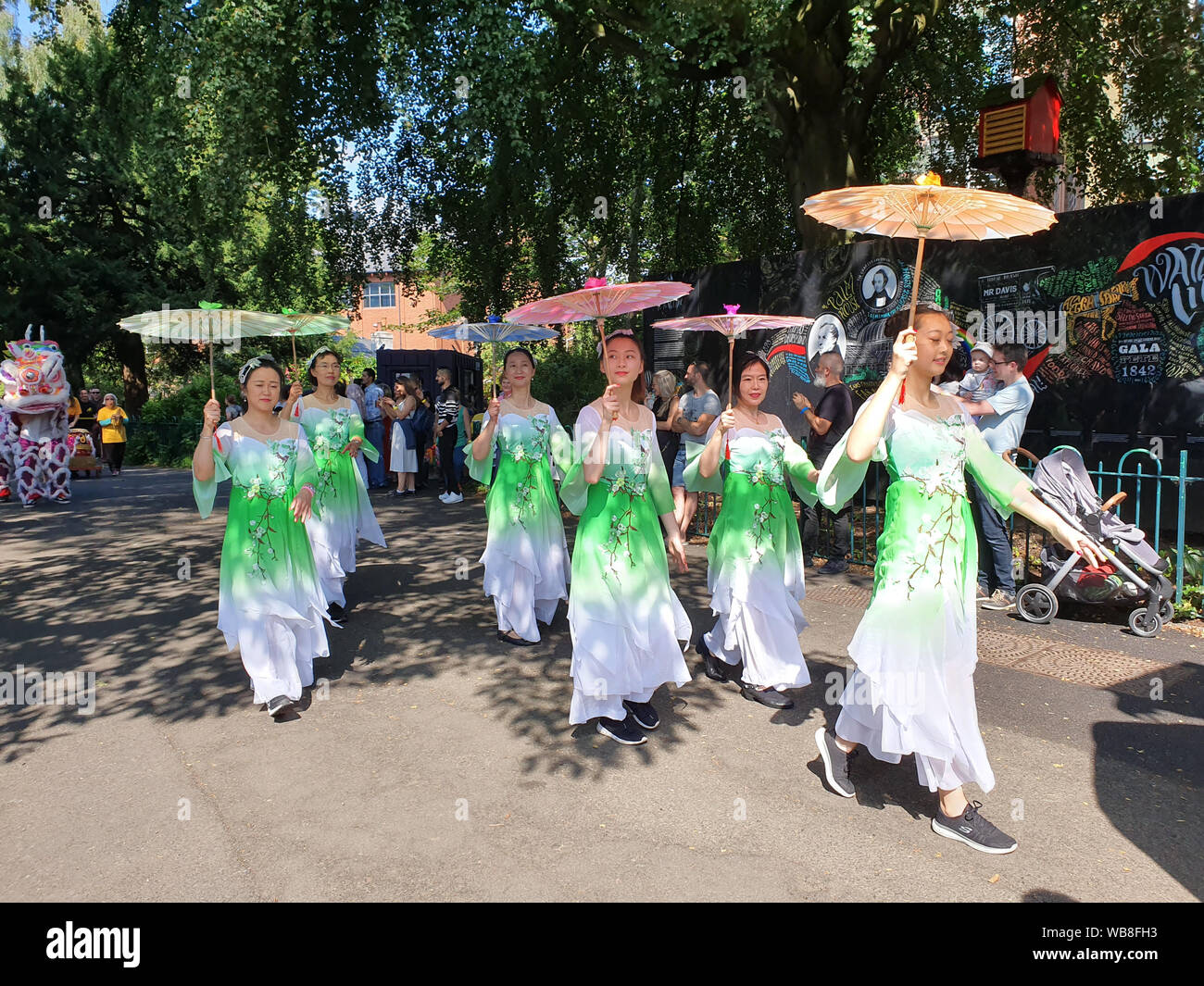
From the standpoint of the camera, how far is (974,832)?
12.2ft

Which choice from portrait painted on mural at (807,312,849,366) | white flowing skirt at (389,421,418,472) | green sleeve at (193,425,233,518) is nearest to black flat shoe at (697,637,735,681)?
green sleeve at (193,425,233,518)

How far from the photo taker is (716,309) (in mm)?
12852

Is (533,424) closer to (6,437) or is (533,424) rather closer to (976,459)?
(976,459)

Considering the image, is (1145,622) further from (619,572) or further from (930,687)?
(619,572)

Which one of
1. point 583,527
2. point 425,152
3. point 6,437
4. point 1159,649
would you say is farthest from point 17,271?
point 1159,649

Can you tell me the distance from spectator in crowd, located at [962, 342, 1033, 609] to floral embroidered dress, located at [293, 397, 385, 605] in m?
5.00

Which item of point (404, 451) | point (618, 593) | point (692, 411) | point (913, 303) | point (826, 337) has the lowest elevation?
point (618, 593)

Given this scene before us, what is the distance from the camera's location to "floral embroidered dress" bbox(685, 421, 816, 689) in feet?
17.7

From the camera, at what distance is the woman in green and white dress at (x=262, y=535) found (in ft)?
17.2

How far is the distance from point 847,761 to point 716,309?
9.34 meters

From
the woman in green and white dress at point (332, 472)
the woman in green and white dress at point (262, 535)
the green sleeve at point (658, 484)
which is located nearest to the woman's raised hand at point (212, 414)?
the woman in green and white dress at point (262, 535)

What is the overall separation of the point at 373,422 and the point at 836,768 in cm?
1301

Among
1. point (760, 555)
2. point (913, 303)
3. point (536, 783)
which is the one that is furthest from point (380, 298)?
point (913, 303)

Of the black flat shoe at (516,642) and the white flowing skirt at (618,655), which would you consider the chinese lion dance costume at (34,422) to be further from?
the white flowing skirt at (618,655)
